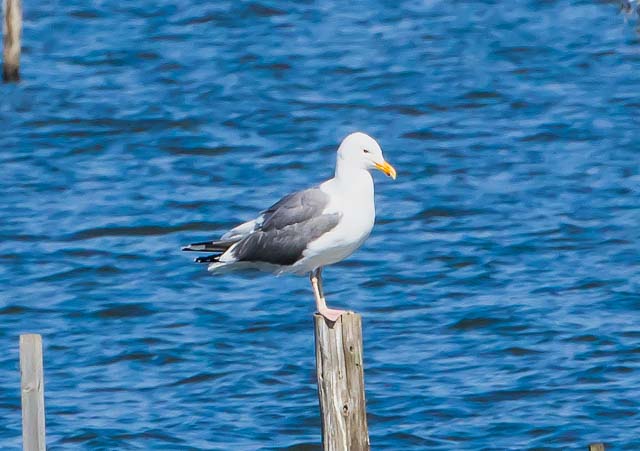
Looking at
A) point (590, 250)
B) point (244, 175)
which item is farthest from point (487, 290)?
point (244, 175)

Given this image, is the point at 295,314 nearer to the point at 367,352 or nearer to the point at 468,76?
the point at 367,352

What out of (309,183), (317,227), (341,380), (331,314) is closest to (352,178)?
(317,227)

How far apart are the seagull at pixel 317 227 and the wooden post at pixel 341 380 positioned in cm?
28

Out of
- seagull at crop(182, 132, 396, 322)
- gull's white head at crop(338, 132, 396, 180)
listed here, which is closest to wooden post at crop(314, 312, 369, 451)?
seagull at crop(182, 132, 396, 322)

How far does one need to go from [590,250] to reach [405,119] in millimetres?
4635

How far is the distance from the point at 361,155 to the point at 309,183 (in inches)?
381

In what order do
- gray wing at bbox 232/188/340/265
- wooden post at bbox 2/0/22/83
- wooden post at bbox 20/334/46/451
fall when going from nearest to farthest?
wooden post at bbox 20/334/46/451
gray wing at bbox 232/188/340/265
wooden post at bbox 2/0/22/83

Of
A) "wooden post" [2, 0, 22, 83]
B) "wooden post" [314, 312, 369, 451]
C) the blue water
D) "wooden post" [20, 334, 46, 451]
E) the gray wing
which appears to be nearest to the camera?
"wooden post" [20, 334, 46, 451]

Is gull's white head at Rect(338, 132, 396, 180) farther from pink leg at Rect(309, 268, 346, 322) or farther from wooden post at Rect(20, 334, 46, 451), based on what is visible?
wooden post at Rect(20, 334, 46, 451)

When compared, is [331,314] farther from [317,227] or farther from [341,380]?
[317,227]

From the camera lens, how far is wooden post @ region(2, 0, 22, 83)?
19.9m

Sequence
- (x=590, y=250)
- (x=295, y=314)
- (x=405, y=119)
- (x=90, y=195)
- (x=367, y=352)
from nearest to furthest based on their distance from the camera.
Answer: (x=367, y=352) → (x=295, y=314) → (x=590, y=250) → (x=90, y=195) → (x=405, y=119)

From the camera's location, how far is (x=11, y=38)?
20.6 meters

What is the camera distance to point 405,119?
21.1 metres
